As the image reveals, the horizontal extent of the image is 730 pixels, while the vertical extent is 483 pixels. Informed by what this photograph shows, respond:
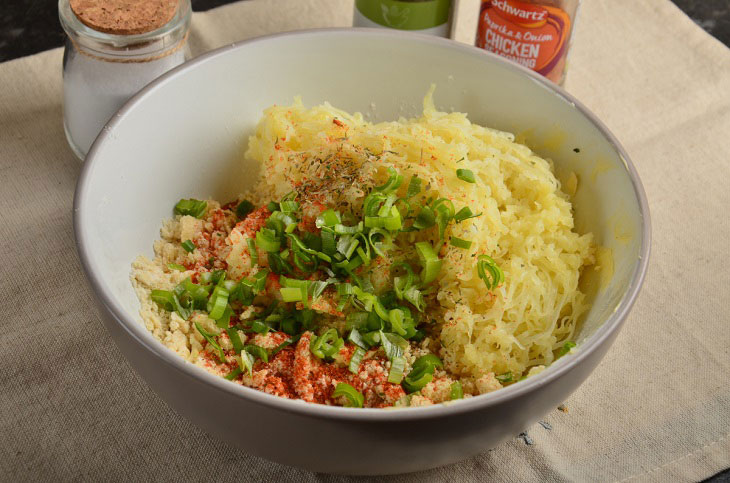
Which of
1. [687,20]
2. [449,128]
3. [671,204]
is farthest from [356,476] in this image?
[687,20]

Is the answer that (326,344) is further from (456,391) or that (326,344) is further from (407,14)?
(407,14)

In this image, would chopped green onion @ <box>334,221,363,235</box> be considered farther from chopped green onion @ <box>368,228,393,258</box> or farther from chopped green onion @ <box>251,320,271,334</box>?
chopped green onion @ <box>251,320,271,334</box>

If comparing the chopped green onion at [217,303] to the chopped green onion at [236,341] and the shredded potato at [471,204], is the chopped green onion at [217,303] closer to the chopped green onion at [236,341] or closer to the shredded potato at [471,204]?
the chopped green onion at [236,341]

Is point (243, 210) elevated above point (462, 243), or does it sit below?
below

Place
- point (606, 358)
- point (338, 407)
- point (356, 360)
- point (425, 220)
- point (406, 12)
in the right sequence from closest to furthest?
point (338, 407), point (356, 360), point (425, 220), point (606, 358), point (406, 12)

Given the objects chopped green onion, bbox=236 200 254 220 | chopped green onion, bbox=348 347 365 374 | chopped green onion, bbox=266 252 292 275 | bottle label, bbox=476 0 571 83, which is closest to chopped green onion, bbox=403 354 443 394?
chopped green onion, bbox=348 347 365 374

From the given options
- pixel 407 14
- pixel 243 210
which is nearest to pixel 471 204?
pixel 243 210
